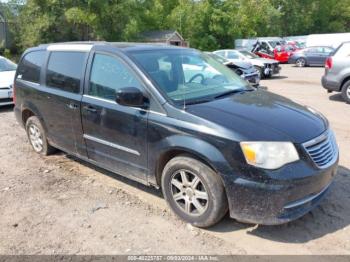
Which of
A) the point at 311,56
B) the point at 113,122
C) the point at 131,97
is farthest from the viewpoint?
the point at 311,56

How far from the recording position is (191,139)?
3.52m

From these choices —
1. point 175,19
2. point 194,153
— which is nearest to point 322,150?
point 194,153

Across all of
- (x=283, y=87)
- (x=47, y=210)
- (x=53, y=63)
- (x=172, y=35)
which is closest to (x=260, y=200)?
(x=47, y=210)

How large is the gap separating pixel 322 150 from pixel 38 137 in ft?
14.1

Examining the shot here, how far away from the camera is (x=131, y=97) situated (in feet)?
12.3

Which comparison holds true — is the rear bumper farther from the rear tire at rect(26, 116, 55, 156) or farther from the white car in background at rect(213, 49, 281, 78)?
the rear tire at rect(26, 116, 55, 156)

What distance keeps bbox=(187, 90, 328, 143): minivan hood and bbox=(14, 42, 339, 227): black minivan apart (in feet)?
0.03

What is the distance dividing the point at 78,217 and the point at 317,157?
99.0 inches

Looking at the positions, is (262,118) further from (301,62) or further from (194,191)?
(301,62)

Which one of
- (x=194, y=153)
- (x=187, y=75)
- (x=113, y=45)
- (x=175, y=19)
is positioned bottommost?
(x=194, y=153)

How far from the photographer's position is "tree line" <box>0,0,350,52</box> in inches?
1283

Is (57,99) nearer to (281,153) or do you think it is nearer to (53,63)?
→ (53,63)

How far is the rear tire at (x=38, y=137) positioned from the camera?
18.8 ft

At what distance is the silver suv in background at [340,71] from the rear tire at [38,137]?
767cm
